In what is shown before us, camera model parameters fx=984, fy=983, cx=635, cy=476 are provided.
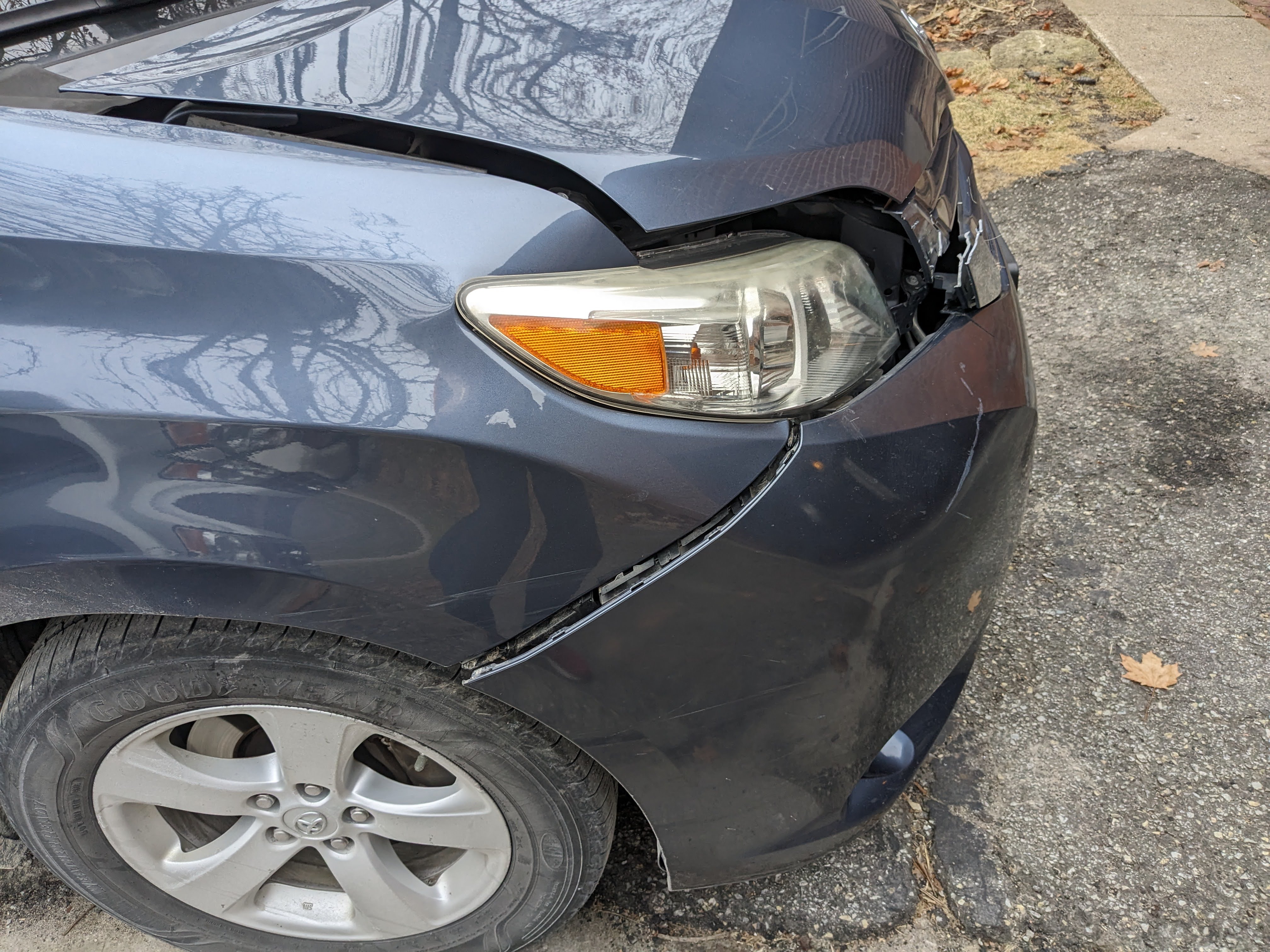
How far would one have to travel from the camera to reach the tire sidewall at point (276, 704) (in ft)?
4.39

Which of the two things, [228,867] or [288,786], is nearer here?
[288,786]

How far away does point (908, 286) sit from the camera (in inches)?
59.1

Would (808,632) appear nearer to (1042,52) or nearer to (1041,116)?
(1041,116)

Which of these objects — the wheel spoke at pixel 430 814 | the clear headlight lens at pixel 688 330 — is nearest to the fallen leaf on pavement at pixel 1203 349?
the clear headlight lens at pixel 688 330

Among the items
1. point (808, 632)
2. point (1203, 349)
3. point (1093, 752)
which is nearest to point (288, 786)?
point (808, 632)

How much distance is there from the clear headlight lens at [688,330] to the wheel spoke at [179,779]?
33.0 inches

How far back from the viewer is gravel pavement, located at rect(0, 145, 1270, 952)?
1819 millimetres

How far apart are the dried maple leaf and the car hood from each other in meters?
1.31

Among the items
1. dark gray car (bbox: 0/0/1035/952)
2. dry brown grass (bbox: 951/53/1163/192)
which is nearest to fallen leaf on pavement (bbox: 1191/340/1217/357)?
dry brown grass (bbox: 951/53/1163/192)

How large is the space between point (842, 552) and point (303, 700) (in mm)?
764

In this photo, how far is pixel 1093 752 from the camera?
2.09 m

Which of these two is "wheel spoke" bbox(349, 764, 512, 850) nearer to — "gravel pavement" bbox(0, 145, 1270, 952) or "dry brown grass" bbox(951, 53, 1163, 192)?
"gravel pavement" bbox(0, 145, 1270, 952)

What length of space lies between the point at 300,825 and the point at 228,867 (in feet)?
0.55

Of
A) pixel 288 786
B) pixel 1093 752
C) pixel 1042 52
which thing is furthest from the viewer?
pixel 1042 52
